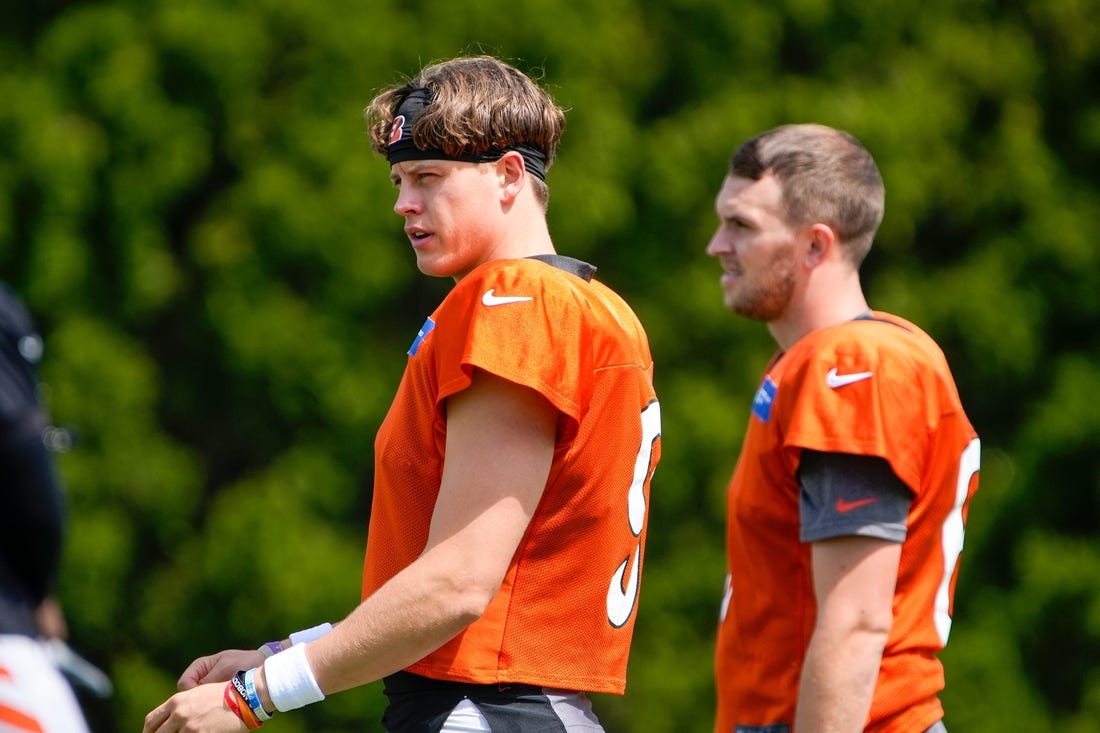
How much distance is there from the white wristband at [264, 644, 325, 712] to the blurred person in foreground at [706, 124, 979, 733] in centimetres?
94

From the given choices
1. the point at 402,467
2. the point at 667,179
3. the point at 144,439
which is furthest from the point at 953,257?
the point at 402,467

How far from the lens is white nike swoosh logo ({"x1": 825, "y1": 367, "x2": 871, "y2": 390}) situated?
8.95ft

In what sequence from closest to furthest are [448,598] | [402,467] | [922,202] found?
1. [448,598]
2. [402,467]
3. [922,202]

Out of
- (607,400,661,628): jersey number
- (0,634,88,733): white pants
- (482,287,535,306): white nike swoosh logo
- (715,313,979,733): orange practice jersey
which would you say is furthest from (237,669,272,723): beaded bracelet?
(715,313,979,733): orange practice jersey

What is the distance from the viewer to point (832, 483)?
2.66 meters

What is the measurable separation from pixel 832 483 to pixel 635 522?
15.7 inches

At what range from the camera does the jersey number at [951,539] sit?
283 centimetres

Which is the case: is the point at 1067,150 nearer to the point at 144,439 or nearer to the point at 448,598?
the point at 144,439

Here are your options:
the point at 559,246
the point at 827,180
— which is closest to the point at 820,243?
the point at 827,180

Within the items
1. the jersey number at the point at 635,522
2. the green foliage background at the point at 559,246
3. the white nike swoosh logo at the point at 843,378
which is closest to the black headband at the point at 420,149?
the jersey number at the point at 635,522

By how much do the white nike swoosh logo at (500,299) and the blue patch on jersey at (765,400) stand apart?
0.77 meters

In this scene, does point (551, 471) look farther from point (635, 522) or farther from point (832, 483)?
point (832, 483)

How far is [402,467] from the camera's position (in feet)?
8.02

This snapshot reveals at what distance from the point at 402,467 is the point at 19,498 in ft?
2.06
